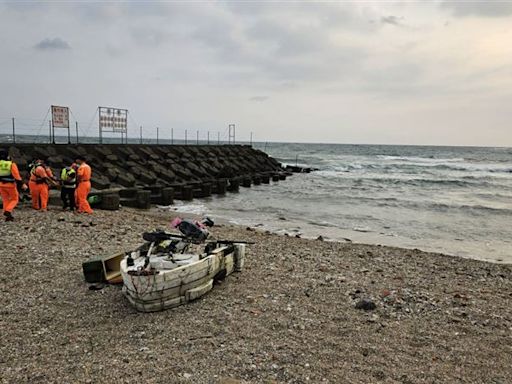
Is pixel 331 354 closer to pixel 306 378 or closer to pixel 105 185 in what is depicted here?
pixel 306 378

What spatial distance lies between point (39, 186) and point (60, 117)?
11970mm

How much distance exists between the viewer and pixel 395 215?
1905 cm

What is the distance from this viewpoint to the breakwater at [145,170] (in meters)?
17.1

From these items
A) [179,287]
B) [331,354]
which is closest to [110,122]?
[179,287]

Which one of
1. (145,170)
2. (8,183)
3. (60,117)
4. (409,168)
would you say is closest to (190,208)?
(145,170)

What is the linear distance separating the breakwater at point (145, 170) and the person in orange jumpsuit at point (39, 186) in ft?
6.72

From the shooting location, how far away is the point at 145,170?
21.6m

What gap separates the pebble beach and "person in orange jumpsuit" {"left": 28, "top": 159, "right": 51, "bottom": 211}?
339 cm

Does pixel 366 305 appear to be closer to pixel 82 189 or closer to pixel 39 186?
pixel 82 189

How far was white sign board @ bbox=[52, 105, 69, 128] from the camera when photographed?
22391 mm

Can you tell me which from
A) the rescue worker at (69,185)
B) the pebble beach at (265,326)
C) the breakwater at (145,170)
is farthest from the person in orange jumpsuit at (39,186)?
the pebble beach at (265,326)

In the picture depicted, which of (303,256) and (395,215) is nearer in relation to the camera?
(303,256)

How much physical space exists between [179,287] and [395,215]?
15.1 m

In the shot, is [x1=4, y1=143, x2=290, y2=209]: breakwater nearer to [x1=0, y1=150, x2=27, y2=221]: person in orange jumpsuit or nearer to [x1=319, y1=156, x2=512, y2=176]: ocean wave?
[x1=0, y1=150, x2=27, y2=221]: person in orange jumpsuit
